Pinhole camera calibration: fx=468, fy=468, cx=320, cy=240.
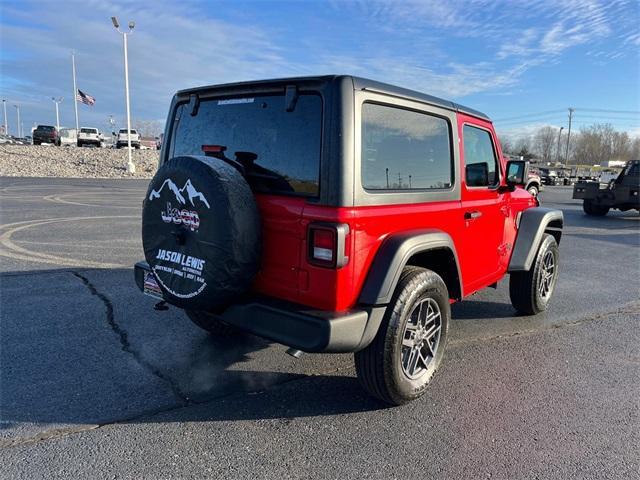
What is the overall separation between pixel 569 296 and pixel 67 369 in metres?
5.63

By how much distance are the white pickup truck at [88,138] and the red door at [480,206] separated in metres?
43.7

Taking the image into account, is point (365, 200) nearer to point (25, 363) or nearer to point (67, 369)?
point (67, 369)

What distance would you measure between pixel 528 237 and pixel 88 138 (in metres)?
44.0

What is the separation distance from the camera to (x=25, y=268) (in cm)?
609

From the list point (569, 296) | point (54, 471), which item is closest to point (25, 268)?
point (54, 471)

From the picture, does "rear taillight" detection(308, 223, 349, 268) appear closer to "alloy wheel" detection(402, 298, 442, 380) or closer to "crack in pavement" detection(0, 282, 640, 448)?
"alloy wheel" detection(402, 298, 442, 380)

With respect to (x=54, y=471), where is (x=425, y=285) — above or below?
above

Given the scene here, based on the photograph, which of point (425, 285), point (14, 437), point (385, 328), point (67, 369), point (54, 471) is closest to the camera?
point (54, 471)

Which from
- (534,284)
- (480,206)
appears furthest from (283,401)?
(534,284)

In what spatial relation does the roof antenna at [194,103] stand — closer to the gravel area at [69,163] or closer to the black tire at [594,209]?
the black tire at [594,209]

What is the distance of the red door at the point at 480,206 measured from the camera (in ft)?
12.4

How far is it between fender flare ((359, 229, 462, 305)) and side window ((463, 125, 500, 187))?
113cm

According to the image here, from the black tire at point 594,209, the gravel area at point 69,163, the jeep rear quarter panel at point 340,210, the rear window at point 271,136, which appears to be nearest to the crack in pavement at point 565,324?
the jeep rear quarter panel at point 340,210

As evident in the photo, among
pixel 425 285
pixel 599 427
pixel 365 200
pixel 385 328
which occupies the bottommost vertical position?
pixel 599 427
